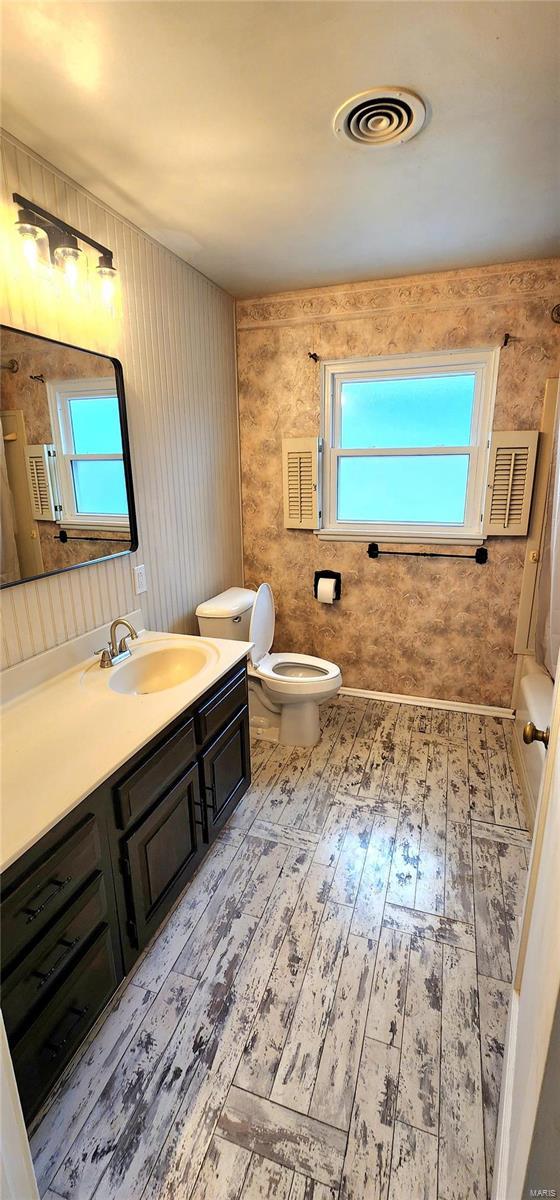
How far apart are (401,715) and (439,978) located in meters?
Answer: 1.64

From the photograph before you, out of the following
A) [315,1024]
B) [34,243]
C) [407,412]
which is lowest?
[315,1024]

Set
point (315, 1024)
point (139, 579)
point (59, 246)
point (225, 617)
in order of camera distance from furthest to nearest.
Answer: point (225, 617)
point (139, 579)
point (59, 246)
point (315, 1024)

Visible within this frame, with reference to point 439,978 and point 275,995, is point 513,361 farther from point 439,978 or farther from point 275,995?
point 275,995

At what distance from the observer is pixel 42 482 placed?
1622 millimetres

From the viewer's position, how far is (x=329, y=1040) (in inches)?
53.7

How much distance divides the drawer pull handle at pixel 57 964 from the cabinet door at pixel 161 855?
0.72 feet

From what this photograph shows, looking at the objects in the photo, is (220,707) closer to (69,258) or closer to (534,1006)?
(534,1006)

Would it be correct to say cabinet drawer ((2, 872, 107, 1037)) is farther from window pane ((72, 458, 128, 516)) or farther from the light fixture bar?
the light fixture bar

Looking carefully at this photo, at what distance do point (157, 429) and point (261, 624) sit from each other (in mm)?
1110

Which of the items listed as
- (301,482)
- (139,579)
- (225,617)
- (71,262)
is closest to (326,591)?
(301,482)

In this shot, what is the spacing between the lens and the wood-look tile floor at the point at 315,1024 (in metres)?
1.12

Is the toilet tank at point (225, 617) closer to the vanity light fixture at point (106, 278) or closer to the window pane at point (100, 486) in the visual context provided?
the window pane at point (100, 486)

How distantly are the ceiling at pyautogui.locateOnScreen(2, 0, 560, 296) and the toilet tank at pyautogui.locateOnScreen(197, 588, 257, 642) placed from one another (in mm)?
1649

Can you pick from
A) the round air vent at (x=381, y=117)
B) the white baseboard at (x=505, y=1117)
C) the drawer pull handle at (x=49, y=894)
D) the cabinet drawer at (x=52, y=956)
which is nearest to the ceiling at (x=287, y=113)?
the round air vent at (x=381, y=117)
